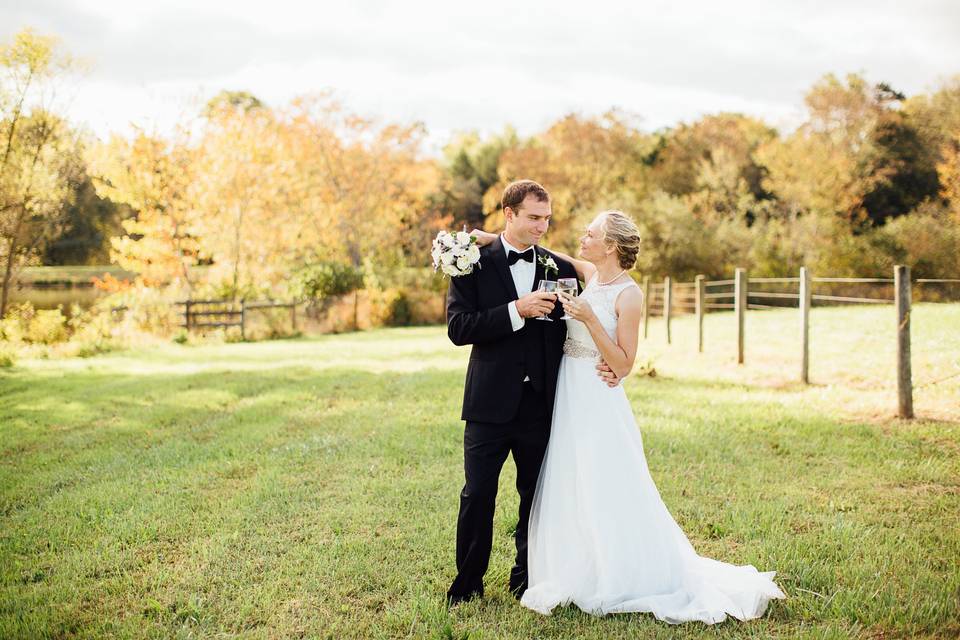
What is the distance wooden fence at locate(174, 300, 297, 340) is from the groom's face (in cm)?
1965

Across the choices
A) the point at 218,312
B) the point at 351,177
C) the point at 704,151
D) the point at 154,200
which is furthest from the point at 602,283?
the point at 704,151

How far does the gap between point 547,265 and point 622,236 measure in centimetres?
48

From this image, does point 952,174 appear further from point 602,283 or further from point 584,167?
point 602,283

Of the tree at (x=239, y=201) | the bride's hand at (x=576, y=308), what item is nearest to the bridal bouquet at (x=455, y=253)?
the bride's hand at (x=576, y=308)

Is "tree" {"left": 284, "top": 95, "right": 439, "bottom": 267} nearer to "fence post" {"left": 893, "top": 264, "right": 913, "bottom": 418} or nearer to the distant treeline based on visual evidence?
the distant treeline

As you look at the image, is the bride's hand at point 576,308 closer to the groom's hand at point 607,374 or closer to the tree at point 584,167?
the groom's hand at point 607,374

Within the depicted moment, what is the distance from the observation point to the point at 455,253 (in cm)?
356

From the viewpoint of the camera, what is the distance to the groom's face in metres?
3.56

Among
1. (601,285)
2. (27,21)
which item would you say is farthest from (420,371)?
(27,21)

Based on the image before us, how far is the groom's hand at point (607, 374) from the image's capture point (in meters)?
3.71

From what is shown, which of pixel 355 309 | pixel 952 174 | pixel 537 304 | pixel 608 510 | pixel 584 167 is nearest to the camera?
pixel 537 304

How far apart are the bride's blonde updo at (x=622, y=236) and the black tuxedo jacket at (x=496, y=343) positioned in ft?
1.22

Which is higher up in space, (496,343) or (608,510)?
(496,343)

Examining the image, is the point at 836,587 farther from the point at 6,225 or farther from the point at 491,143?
the point at 491,143
